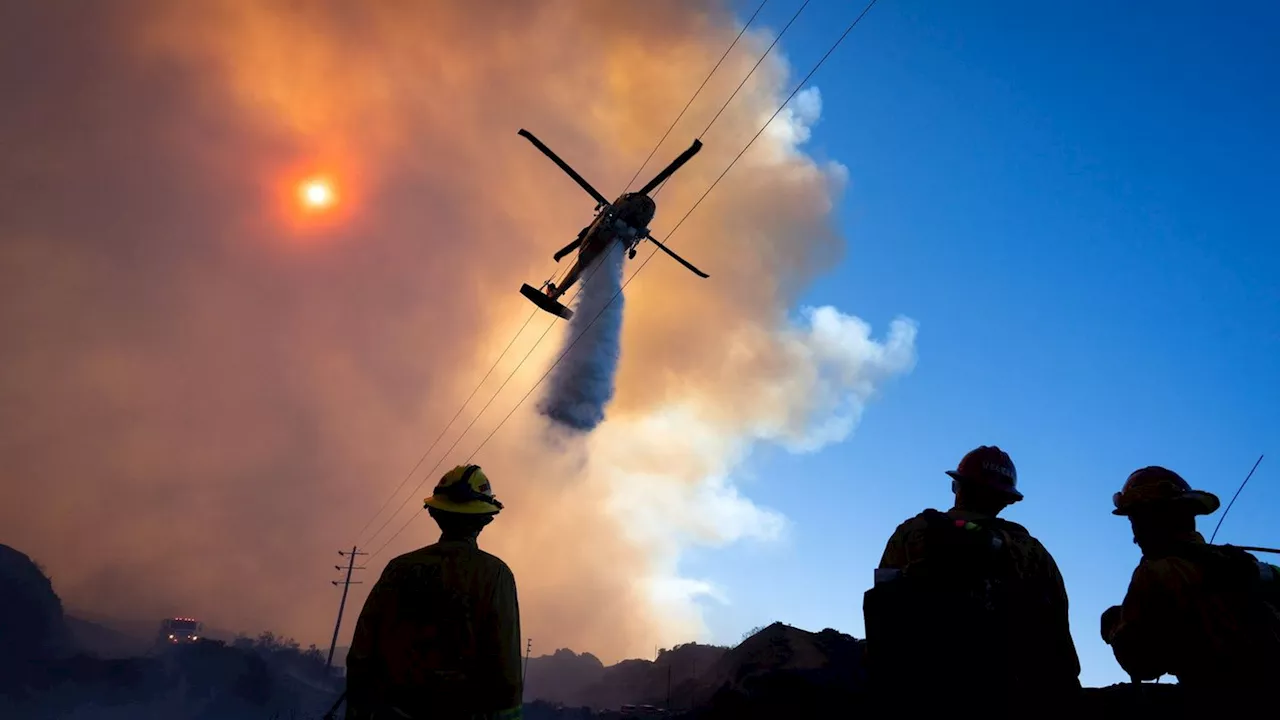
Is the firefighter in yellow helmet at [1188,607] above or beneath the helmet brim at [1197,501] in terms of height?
beneath

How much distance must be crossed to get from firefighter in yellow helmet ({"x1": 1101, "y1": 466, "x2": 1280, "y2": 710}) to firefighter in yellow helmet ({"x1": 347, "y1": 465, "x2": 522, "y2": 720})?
12.0 feet

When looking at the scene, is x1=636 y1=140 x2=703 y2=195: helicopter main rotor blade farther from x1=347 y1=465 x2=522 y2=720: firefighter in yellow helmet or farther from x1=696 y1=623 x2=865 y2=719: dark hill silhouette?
x1=347 y1=465 x2=522 y2=720: firefighter in yellow helmet

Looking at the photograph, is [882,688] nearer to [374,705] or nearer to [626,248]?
[374,705]

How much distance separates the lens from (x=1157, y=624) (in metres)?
3.61

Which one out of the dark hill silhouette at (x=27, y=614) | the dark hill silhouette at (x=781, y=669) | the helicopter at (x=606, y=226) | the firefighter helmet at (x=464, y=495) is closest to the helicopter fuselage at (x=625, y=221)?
the helicopter at (x=606, y=226)

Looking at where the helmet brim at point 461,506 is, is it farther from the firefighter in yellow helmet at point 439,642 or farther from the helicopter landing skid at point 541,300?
the helicopter landing skid at point 541,300

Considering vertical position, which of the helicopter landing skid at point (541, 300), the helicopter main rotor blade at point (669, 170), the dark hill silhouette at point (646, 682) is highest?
the helicopter main rotor blade at point (669, 170)

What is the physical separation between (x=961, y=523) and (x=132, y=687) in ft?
314

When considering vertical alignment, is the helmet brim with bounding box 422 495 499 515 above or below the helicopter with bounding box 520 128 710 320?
below

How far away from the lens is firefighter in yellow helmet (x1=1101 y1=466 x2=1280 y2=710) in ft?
10.7

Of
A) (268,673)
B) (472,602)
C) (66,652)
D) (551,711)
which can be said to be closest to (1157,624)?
(472,602)

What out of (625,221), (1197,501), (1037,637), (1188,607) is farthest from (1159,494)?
(625,221)

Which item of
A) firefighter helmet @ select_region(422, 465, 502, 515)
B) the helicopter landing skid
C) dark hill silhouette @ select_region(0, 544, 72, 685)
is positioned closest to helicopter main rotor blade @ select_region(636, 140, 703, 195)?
the helicopter landing skid

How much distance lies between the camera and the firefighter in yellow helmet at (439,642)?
411cm
